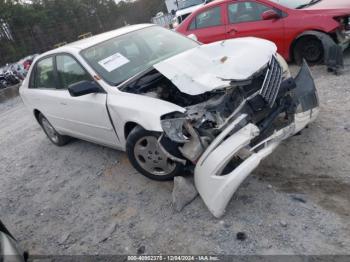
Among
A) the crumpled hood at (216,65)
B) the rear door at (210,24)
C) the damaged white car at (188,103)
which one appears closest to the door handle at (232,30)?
the rear door at (210,24)

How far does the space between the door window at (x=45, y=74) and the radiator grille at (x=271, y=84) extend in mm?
3034

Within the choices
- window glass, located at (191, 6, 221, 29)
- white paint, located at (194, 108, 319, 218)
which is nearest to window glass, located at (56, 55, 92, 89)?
white paint, located at (194, 108, 319, 218)

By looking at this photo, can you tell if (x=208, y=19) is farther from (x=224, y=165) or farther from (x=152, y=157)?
(x=224, y=165)

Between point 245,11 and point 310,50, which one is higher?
point 245,11

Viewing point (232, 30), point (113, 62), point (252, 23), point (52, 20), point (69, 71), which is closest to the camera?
point (113, 62)

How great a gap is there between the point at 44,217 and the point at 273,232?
8.64 feet

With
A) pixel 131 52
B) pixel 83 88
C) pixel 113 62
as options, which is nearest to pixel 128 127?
pixel 83 88

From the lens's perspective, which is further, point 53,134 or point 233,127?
point 53,134

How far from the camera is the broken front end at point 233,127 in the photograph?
2.83 meters

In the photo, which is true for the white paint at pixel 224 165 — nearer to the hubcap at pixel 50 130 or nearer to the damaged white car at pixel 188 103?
the damaged white car at pixel 188 103

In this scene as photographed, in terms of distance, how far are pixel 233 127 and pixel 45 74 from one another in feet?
10.8

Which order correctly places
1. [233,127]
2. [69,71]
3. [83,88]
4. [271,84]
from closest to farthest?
1. [233,127]
2. [271,84]
3. [83,88]
4. [69,71]

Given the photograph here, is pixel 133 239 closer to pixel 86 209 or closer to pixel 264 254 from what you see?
pixel 86 209

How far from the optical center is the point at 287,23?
19.9ft
